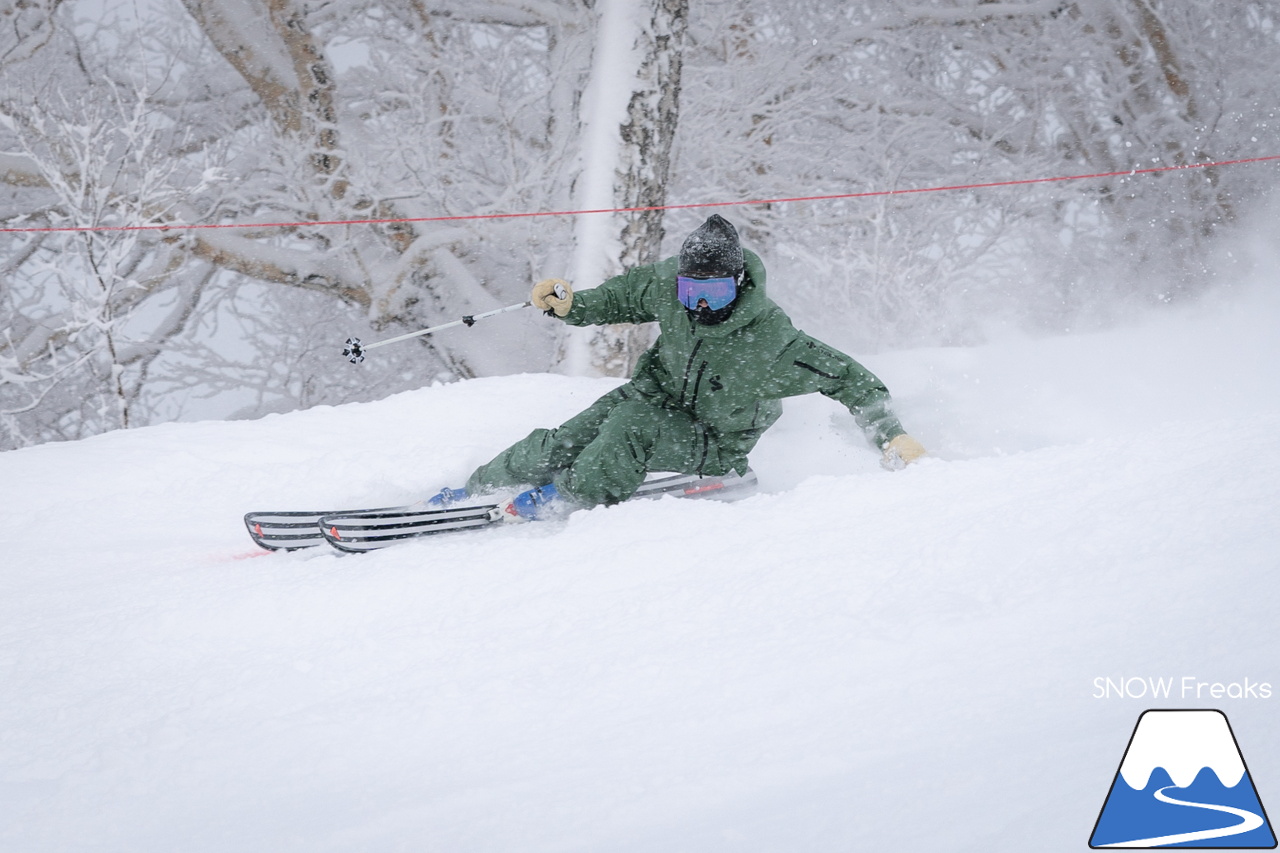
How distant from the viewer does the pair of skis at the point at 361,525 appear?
9.43 feet

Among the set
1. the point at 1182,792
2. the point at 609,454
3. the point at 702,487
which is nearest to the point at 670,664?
the point at 1182,792

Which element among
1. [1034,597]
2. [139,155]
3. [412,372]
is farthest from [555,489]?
[412,372]

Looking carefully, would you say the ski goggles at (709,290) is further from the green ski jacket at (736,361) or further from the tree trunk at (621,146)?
the tree trunk at (621,146)

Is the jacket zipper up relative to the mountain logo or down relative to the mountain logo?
up

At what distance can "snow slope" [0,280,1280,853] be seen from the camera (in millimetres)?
1410

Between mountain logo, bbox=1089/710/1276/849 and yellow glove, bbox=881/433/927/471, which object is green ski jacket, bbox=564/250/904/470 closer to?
yellow glove, bbox=881/433/927/471

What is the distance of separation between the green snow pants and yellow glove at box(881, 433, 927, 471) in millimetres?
557

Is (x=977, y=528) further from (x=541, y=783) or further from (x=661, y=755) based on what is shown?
(x=541, y=783)

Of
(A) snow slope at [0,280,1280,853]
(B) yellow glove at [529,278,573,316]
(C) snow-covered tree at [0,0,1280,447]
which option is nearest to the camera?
A: (A) snow slope at [0,280,1280,853]

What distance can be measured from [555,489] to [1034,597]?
1755 mm

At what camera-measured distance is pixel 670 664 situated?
181 centimetres

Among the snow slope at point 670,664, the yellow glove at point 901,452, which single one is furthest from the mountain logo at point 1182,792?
the yellow glove at point 901,452

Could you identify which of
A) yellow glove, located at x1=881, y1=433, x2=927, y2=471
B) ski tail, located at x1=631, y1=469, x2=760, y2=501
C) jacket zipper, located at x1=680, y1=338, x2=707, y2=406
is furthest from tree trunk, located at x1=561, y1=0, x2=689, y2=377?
yellow glove, located at x1=881, y1=433, x2=927, y2=471

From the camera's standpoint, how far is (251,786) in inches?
61.2
